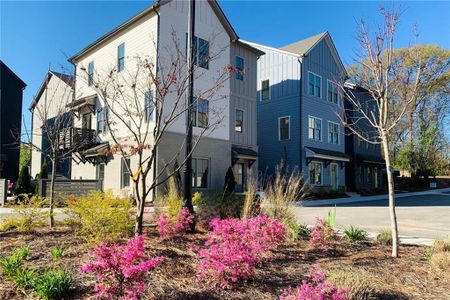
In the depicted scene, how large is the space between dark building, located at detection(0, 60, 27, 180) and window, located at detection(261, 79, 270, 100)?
1981 cm

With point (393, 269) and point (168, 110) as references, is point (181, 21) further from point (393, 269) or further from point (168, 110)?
point (393, 269)

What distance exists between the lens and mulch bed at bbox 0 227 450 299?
169 inches

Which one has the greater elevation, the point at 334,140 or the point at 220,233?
the point at 334,140

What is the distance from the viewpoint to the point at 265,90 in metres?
28.9

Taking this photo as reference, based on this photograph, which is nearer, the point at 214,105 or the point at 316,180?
the point at 214,105

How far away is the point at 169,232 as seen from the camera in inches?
283

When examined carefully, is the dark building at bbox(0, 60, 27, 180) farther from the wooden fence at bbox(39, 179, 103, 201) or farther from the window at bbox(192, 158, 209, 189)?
the window at bbox(192, 158, 209, 189)

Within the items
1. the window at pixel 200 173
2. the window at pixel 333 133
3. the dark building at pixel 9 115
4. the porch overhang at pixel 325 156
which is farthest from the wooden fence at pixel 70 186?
the window at pixel 333 133

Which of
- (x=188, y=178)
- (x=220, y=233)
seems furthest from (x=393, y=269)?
(x=188, y=178)

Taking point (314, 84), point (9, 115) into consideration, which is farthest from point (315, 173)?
point (9, 115)

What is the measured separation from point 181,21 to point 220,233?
51.3ft

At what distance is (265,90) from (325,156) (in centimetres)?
Result: 688

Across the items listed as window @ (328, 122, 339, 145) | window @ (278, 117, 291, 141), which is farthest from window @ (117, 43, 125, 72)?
window @ (328, 122, 339, 145)

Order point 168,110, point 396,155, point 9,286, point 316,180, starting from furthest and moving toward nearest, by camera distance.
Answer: point 396,155
point 316,180
point 168,110
point 9,286
